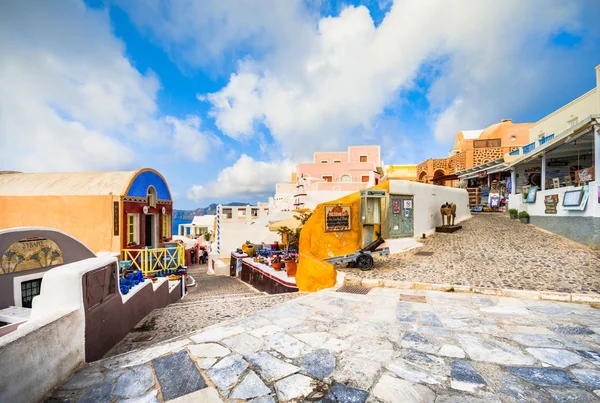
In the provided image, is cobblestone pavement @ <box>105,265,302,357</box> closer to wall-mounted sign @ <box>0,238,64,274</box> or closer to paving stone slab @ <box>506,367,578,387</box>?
wall-mounted sign @ <box>0,238,64,274</box>

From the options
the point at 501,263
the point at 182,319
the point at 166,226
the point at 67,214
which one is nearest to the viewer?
the point at 182,319

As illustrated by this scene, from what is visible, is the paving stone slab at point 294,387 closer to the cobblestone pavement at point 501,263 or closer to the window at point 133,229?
the cobblestone pavement at point 501,263

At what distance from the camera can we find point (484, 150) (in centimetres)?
2327

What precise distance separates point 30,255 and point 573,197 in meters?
16.4

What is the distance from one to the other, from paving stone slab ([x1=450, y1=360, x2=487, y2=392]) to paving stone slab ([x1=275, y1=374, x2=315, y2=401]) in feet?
4.28

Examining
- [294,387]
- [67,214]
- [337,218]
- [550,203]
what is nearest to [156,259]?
Answer: [67,214]

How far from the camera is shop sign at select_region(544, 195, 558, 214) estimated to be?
11.3 m

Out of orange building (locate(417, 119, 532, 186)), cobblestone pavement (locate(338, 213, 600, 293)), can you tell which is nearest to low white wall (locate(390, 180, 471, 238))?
cobblestone pavement (locate(338, 213, 600, 293))

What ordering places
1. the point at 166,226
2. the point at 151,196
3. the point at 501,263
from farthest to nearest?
the point at 166,226 < the point at 151,196 < the point at 501,263

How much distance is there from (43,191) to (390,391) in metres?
18.9

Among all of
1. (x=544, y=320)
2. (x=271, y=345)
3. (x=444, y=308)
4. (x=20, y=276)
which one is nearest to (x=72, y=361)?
(x=271, y=345)

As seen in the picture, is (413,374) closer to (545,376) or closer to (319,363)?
(319,363)

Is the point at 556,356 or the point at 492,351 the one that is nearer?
the point at 556,356

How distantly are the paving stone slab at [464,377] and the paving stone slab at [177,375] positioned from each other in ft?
7.62
